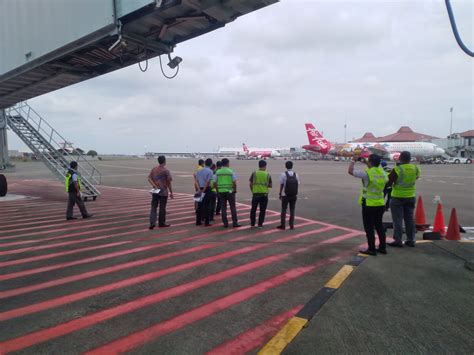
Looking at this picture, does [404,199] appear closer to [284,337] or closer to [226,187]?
[226,187]

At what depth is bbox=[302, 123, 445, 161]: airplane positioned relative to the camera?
50438 millimetres

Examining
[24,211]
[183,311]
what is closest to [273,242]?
[183,311]

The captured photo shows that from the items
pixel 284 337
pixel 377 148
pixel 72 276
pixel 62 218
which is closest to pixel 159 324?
pixel 284 337

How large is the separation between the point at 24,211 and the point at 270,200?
9.43m

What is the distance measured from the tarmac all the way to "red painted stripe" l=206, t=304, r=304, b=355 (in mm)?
17

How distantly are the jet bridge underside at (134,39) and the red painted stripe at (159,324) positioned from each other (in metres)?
4.80

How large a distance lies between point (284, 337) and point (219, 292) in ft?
4.36

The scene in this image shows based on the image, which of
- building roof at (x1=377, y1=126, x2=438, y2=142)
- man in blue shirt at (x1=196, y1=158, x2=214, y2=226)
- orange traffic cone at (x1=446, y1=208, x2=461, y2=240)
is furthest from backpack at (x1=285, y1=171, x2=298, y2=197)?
building roof at (x1=377, y1=126, x2=438, y2=142)

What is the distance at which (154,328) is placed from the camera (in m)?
3.40

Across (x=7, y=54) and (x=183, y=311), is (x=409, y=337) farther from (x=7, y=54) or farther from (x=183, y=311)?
(x=7, y=54)

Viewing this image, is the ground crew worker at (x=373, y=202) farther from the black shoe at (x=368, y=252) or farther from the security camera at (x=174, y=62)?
the security camera at (x=174, y=62)

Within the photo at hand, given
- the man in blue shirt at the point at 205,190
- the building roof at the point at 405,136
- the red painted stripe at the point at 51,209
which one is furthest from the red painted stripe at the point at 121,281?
the building roof at the point at 405,136

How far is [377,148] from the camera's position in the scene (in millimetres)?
51750

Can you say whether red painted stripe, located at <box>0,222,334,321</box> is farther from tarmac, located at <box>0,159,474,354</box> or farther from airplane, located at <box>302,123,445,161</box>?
airplane, located at <box>302,123,445,161</box>
